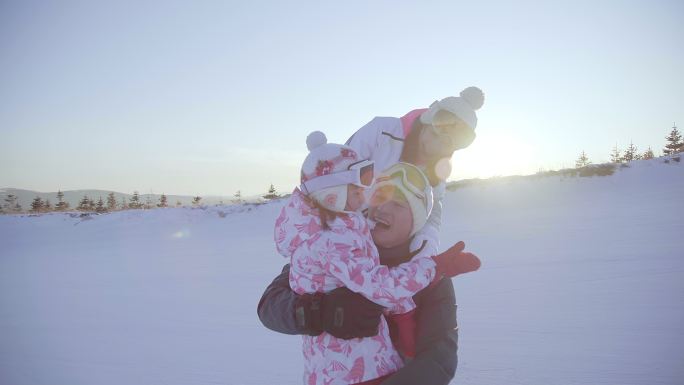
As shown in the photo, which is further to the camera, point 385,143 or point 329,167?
point 385,143

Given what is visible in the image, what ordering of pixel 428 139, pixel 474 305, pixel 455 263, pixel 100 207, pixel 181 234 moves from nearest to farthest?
1. pixel 455 263
2. pixel 428 139
3. pixel 474 305
4. pixel 181 234
5. pixel 100 207

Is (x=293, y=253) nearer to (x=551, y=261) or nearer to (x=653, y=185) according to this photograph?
(x=551, y=261)

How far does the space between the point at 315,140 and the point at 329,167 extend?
0.65 ft

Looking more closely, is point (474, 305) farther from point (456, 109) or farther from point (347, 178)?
point (347, 178)

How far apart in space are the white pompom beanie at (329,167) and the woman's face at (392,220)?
22 centimetres

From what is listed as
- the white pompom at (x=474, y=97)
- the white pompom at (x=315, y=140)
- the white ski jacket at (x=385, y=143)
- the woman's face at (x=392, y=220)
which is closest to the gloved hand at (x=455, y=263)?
the woman's face at (x=392, y=220)

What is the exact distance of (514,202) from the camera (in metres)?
11.4

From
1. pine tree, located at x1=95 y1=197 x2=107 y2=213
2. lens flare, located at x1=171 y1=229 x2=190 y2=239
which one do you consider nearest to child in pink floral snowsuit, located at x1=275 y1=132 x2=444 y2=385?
lens flare, located at x1=171 y1=229 x2=190 y2=239

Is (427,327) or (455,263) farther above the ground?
(455,263)

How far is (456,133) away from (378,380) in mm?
1382

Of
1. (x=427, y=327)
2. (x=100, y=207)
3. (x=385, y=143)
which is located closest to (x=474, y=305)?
(x=385, y=143)

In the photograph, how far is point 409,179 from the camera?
185 centimetres

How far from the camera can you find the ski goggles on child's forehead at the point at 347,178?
1669 millimetres

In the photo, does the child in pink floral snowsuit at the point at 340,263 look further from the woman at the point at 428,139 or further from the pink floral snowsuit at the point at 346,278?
the woman at the point at 428,139
